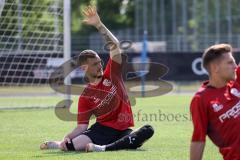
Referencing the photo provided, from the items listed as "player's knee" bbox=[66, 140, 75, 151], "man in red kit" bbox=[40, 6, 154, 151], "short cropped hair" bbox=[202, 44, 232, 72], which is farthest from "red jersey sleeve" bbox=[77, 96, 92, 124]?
"short cropped hair" bbox=[202, 44, 232, 72]

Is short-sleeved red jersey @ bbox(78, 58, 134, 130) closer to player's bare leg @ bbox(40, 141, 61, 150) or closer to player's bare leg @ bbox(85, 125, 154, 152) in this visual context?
player's bare leg @ bbox(85, 125, 154, 152)

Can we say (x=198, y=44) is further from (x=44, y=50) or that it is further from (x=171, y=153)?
(x=171, y=153)

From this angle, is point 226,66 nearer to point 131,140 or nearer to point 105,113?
point 131,140

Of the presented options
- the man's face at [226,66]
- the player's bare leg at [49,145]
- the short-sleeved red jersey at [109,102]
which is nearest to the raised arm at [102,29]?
the short-sleeved red jersey at [109,102]

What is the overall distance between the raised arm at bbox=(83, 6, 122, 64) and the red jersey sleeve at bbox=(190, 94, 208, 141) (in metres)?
3.11

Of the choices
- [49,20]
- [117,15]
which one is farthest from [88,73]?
[117,15]

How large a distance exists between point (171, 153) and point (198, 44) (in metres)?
30.4

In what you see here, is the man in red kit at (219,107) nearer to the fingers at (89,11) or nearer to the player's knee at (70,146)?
the fingers at (89,11)

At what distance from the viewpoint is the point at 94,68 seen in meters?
9.28

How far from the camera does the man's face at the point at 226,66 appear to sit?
5.59m

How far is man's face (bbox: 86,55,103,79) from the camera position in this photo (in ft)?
30.3

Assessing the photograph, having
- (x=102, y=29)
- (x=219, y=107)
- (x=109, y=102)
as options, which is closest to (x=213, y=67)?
(x=219, y=107)

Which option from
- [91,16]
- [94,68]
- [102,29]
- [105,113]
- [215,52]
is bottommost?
[105,113]

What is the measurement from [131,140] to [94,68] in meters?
1.05
